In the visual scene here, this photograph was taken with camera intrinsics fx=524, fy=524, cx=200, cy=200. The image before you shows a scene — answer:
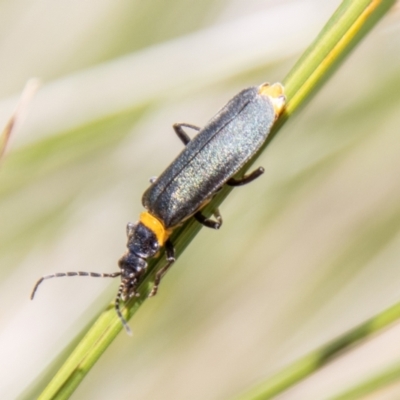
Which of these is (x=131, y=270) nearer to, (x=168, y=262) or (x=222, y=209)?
(x=168, y=262)

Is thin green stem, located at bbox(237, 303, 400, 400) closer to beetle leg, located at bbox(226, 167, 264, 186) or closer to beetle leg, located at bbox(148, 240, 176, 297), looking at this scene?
beetle leg, located at bbox(148, 240, 176, 297)

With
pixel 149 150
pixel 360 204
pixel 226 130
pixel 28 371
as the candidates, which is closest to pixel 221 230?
pixel 226 130

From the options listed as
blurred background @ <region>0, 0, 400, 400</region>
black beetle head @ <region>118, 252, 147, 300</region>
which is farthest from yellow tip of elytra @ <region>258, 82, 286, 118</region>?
black beetle head @ <region>118, 252, 147, 300</region>

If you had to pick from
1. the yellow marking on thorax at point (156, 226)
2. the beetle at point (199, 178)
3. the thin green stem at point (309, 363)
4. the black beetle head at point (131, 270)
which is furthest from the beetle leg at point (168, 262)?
the thin green stem at point (309, 363)

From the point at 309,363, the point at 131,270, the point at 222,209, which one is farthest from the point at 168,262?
the point at 222,209

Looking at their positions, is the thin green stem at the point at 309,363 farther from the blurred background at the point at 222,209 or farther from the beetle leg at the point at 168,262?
the blurred background at the point at 222,209

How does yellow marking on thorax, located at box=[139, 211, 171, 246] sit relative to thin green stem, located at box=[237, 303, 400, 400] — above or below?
above

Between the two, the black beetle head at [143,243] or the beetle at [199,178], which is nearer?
the beetle at [199,178]

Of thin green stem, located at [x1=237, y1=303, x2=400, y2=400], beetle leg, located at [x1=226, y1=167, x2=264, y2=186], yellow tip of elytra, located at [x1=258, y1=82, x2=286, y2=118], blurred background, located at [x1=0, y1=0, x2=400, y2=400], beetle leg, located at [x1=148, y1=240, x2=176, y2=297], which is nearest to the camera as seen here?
thin green stem, located at [x1=237, y1=303, x2=400, y2=400]
